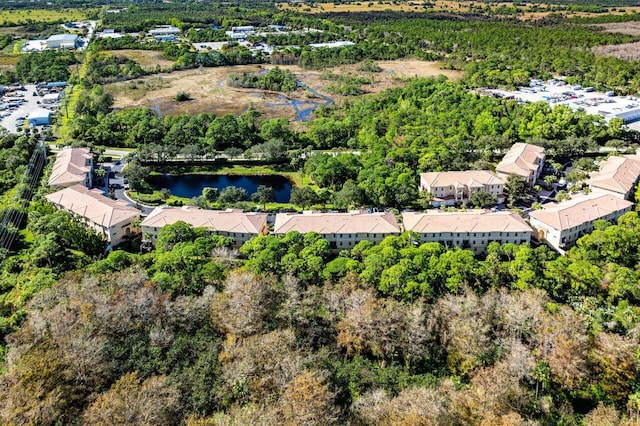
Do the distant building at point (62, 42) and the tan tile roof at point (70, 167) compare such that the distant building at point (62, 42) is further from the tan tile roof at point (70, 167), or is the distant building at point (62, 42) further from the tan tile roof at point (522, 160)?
the tan tile roof at point (522, 160)

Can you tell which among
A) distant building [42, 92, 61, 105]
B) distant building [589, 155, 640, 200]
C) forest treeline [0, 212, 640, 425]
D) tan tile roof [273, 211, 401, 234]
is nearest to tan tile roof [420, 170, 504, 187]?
distant building [589, 155, 640, 200]

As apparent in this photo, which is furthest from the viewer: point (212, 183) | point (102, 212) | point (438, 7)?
point (438, 7)

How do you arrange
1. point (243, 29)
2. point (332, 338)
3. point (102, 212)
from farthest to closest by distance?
point (243, 29), point (102, 212), point (332, 338)

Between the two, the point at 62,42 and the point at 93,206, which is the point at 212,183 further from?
the point at 62,42

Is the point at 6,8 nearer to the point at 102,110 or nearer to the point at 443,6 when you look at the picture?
the point at 102,110

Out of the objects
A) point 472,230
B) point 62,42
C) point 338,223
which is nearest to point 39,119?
point 338,223

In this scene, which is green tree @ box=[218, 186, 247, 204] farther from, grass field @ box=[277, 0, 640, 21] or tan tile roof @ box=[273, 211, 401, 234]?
grass field @ box=[277, 0, 640, 21]

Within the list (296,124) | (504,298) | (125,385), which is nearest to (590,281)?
(504,298)

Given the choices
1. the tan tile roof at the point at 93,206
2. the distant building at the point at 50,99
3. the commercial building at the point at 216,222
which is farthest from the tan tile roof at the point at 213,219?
the distant building at the point at 50,99
